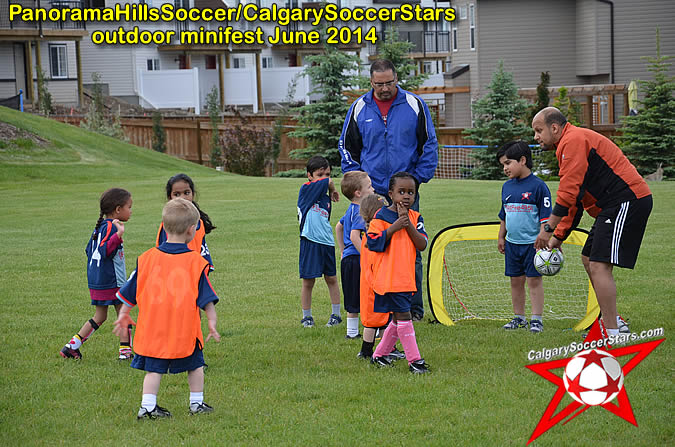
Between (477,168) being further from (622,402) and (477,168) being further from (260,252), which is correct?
(622,402)

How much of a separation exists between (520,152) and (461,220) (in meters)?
7.69

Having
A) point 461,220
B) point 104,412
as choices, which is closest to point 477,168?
point 461,220

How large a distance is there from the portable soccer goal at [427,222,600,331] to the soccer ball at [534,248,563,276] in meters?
0.75

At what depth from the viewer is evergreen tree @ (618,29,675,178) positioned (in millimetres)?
25828

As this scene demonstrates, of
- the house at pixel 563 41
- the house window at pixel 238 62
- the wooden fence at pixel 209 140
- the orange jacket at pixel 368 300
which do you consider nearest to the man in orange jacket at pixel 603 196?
the orange jacket at pixel 368 300

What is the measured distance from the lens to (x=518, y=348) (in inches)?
262

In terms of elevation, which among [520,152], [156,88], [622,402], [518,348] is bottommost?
[518,348]

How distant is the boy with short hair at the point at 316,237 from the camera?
25.7 feet

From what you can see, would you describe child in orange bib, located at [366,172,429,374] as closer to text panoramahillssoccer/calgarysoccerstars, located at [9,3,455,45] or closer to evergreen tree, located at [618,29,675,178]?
evergreen tree, located at [618,29,675,178]

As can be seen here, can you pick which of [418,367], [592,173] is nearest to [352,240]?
[418,367]

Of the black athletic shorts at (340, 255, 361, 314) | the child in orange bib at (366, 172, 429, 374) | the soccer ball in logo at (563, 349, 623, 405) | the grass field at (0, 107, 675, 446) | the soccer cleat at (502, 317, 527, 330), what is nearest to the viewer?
the soccer ball in logo at (563, 349, 623, 405)

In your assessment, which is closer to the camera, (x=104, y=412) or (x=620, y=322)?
(x=104, y=412)

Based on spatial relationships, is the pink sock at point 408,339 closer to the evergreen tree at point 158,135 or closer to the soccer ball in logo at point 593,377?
the soccer ball in logo at point 593,377

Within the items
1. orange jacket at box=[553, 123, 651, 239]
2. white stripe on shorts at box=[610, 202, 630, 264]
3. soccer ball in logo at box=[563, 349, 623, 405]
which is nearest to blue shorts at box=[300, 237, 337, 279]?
orange jacket at box=[553, 123, 651, 239]
